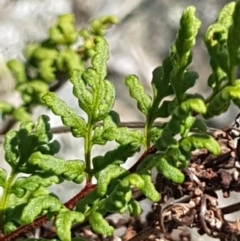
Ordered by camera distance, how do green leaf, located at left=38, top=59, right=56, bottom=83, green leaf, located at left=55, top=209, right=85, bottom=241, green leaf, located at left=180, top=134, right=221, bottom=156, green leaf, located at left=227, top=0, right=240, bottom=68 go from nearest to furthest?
green leaf, located at left=227, top=0, right=240, bottom=68
green leaf, located at left=180, top=134, right=221, bottom=156
green leaf, located at left=55, top=209, right=85, bottom=241
green leaf, located at left=38, top=59, right=56, bottom=83

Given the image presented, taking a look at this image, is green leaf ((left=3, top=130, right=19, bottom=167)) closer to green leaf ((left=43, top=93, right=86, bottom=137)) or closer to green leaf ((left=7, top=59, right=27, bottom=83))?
green leaf ((left=43, top=93, right=86, bottom=137))

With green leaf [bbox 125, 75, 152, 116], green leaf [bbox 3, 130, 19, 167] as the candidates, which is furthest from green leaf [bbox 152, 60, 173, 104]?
green leaf [bbox 3, 130, 19, 167]

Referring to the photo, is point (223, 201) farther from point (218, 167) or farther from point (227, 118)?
point (218, 167)

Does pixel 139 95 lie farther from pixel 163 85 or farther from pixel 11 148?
pixel 11 148

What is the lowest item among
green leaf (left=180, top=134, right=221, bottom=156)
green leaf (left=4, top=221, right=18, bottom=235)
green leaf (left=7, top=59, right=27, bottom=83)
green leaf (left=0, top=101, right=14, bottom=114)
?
green leaf (left=4, top=221, right=18, bottom=235)

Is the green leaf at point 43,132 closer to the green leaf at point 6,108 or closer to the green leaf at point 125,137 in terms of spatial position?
the green leaf at point 125,137

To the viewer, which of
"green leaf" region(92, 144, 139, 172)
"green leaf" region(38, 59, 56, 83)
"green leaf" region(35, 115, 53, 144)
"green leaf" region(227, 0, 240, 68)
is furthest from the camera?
"green leaf" region(38, 59, 56, 83)
